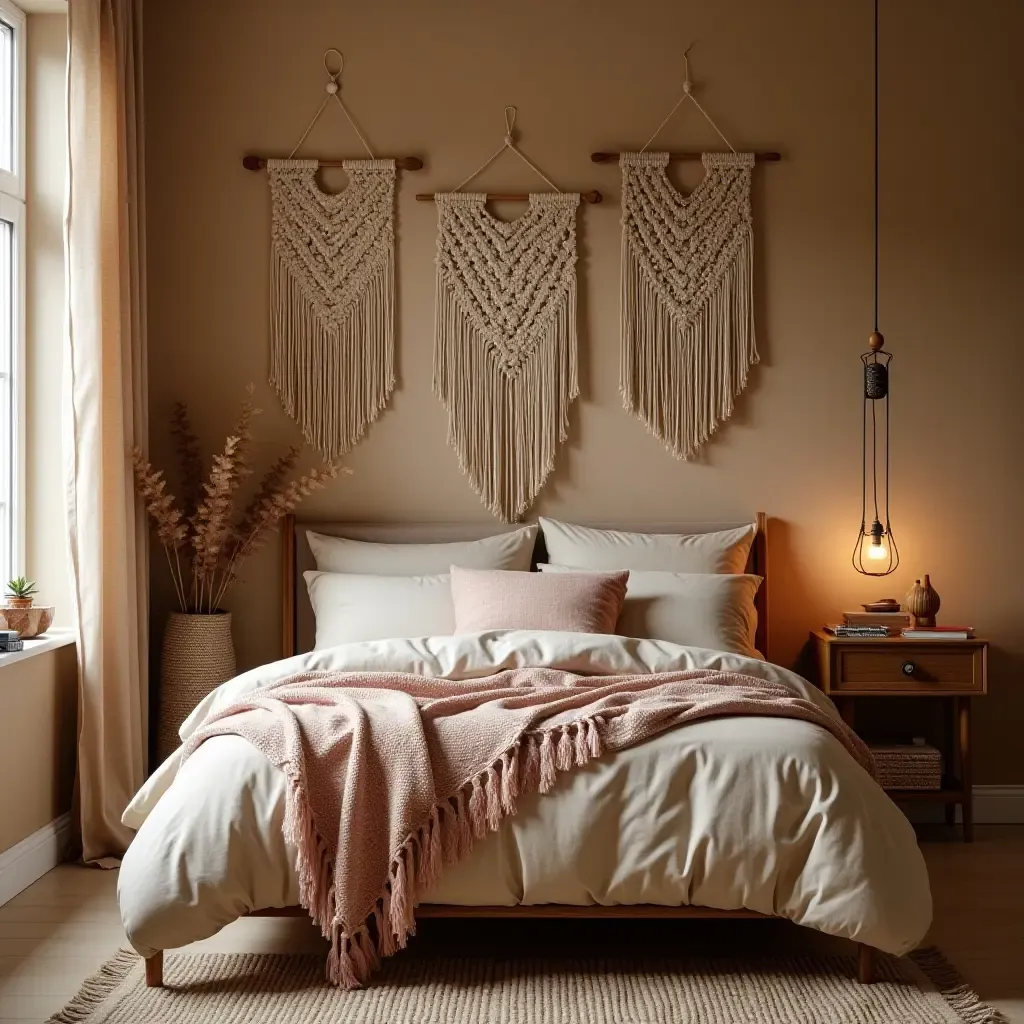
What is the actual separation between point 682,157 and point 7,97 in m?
2.35

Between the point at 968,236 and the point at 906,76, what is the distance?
2.11 feet

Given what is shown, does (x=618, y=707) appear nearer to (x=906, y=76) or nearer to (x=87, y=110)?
(x=87, y=110)

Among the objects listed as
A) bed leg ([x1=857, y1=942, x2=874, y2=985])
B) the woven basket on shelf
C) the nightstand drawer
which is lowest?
bed leg ([x1=857, y1=942, x2=874, y2=985])

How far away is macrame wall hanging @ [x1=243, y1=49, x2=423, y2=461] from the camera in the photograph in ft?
14.4

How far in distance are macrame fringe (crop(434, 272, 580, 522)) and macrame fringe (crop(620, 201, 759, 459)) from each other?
0.25 m

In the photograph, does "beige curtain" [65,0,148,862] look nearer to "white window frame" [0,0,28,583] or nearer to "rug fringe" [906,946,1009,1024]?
"white window frame" [0,0,28,583]

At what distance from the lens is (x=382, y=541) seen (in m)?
4.34

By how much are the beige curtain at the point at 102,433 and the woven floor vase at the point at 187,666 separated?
12 cm

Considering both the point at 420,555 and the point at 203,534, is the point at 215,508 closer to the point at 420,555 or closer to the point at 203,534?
the point at 203,534

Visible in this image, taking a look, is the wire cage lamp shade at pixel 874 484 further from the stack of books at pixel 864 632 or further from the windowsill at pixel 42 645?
the windowsill at pixel 42 645

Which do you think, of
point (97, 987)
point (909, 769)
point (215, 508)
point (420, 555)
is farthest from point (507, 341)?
point (97, 987)

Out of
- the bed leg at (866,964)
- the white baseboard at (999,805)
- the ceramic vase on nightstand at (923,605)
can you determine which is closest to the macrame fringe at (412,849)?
the bed leg at (866,964)

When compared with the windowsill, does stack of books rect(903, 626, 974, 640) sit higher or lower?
lower

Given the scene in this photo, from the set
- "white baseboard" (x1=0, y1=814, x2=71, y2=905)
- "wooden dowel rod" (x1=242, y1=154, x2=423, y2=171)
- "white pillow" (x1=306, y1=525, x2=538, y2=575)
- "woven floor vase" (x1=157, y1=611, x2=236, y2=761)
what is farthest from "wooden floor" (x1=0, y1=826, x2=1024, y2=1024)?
"wooden dowel rod" (x1=242, y1=154, x2=423, y2=171)
